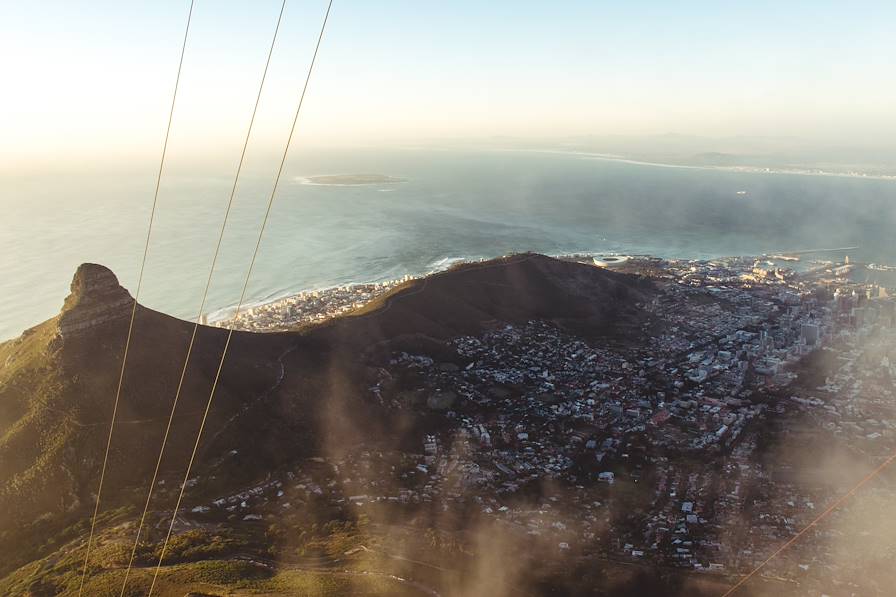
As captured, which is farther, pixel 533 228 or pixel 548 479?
pixel 533 228

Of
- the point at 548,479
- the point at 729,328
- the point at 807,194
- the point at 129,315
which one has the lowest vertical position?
the point at 548,479

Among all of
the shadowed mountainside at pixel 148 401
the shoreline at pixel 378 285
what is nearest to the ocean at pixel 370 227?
the shoreline at pixel 378 285

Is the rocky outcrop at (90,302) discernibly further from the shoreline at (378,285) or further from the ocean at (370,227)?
→ the ocean at (370,227)

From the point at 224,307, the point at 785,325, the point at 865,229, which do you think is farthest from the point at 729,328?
the point at 865,229

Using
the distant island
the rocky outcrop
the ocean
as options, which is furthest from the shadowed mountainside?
the distant island

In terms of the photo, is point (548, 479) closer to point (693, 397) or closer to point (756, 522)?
point (756, 522)

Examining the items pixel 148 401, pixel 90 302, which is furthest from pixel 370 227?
pixel 148 401

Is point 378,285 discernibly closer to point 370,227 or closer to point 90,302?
point 90,302
